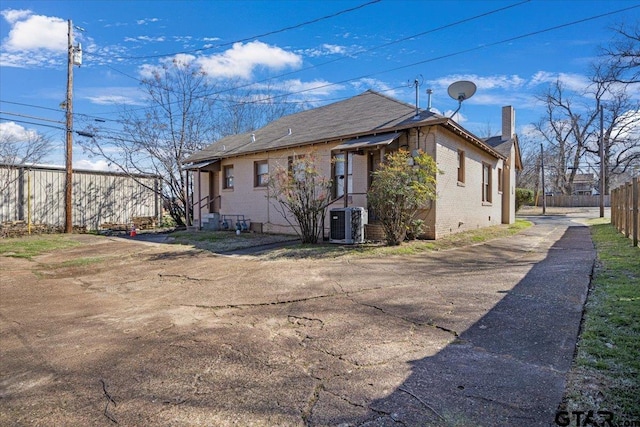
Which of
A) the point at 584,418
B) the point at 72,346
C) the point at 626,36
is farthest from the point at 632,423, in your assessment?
the point at 626,36

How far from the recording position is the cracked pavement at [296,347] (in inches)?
97.1

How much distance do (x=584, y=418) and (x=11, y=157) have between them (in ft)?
91.0

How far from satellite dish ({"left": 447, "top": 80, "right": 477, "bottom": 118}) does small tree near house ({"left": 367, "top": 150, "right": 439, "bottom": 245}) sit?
2398mm

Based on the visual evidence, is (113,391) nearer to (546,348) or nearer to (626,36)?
(546,348)

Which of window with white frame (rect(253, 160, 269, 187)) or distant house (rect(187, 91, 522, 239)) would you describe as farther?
window with white frame (rect(253, 160, 269, 187))

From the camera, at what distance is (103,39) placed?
16.8 meters

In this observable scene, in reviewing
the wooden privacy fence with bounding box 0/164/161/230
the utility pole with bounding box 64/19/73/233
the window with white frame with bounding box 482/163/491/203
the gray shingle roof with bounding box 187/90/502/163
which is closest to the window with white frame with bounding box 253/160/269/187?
the gray shingle roof with bounding box 187/90/502/163

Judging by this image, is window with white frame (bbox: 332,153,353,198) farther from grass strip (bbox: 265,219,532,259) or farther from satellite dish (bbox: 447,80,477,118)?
satellite dish (bbox: 447,80,477,118)

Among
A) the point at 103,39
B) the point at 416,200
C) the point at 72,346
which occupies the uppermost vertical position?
the point at 103,39

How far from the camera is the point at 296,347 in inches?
141

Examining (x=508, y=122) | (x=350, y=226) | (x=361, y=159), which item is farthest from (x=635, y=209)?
(x=508, y=122)

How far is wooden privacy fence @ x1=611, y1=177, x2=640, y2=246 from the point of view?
9.02 metres

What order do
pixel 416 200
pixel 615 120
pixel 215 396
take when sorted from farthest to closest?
pixel 615 120, pixel 416 200, pixel 215 396

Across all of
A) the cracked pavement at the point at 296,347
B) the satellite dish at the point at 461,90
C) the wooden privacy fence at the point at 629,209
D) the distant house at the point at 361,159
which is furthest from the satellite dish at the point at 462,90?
the cracked pavement at the point at 296,347
